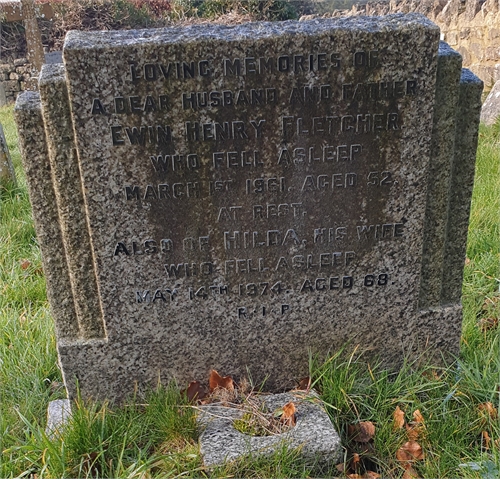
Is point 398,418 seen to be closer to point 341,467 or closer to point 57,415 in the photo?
point 341,467

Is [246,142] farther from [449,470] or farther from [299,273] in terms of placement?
[449,470]

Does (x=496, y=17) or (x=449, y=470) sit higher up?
(x=496, y=17)

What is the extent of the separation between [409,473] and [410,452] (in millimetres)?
85

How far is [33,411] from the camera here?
2230 millimetres

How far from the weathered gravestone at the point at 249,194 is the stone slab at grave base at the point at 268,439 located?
0.28 meters

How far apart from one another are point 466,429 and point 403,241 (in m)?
0.74

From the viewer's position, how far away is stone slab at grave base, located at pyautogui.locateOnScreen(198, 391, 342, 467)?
183 centimetres

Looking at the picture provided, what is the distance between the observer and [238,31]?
72.5 inches

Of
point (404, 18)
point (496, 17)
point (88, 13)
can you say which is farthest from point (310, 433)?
point (88, 13)

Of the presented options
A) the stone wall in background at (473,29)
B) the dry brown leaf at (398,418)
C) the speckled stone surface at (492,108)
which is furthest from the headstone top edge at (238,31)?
the stone wall in background at (473,29)

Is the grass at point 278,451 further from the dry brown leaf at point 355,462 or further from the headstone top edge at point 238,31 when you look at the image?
the headstone top edge at point 238,31

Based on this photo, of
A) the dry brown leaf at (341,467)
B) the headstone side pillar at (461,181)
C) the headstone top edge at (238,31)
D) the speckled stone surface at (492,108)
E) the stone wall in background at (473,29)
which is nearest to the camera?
the headstone top edge at (238,31)

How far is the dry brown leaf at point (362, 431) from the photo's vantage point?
2.02 metres

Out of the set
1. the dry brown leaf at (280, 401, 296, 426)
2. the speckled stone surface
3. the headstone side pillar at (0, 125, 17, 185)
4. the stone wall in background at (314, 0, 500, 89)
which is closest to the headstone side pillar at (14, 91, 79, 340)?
the dry brown leaf at (280, 401, 296, 426)
